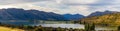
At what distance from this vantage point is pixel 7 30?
16488 centimetres

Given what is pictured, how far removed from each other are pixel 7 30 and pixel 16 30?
518cm

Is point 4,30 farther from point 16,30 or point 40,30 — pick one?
point 40,30

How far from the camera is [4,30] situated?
163m

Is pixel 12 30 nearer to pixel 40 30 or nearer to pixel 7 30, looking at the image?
pixel 7 30

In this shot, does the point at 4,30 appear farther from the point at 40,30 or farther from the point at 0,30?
the point at 40,30

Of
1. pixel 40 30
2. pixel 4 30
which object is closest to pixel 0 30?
pixel 4 30

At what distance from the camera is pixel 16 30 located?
538 feet

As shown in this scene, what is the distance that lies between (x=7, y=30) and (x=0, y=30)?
4.24 m

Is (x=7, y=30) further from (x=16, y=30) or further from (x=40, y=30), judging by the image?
(x=40, y=30)

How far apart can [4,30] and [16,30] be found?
6.44 m

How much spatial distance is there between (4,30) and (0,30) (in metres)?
2.16

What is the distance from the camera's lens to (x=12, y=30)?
6432 inches

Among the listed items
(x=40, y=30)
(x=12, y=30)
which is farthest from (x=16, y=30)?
(x=40, y=30)

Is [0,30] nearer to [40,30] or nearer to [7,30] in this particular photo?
[7,30]
